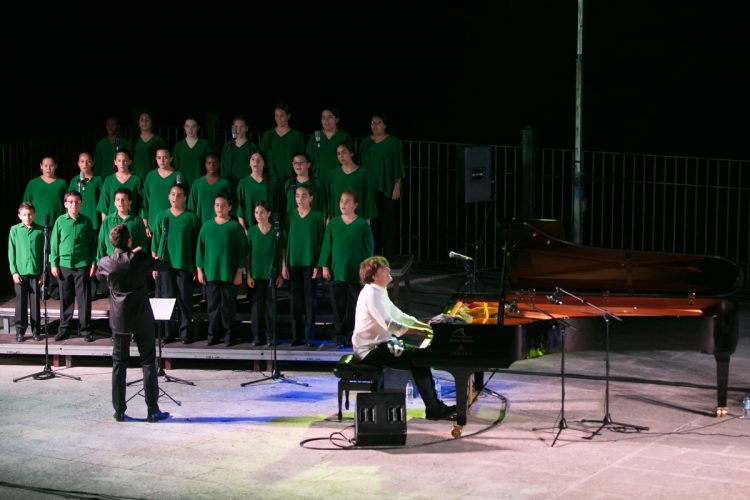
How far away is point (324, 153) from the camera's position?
12.7 m

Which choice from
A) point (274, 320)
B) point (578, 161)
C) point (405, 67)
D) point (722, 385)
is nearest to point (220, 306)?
point (274, 320)

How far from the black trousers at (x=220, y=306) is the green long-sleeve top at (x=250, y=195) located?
0.88 metres

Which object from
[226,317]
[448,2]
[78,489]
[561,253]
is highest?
[448,2]

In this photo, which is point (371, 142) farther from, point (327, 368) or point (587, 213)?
point (587, 213)

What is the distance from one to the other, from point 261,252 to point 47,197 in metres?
2.76

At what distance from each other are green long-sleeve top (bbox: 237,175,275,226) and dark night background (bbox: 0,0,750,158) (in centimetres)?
636

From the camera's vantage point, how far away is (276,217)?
1105 cm

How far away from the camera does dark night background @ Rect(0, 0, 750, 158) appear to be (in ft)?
60.8

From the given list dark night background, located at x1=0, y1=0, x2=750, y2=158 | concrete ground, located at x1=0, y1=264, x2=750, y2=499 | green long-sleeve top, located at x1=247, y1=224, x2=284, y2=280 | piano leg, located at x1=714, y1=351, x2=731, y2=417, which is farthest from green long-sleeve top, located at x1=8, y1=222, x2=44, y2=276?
piano leg, located at x1=714, y1=351, x2=731, y2=417

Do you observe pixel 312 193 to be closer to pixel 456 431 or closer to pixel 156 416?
pixel 156 416

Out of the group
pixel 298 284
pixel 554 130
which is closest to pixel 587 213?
pixel 554 130

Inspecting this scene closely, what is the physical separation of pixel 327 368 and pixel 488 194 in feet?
10.4

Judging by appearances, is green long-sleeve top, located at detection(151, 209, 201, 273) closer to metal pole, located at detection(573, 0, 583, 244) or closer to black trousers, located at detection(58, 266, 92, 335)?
black trousers, located at detection(58, 266, 92, 335)

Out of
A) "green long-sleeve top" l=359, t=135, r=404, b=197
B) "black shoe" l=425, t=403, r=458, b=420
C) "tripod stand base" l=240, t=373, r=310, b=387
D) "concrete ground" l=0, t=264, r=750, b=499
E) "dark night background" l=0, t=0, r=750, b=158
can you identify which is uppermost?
"dark night background" l=0, t=0, r=750, b=158
